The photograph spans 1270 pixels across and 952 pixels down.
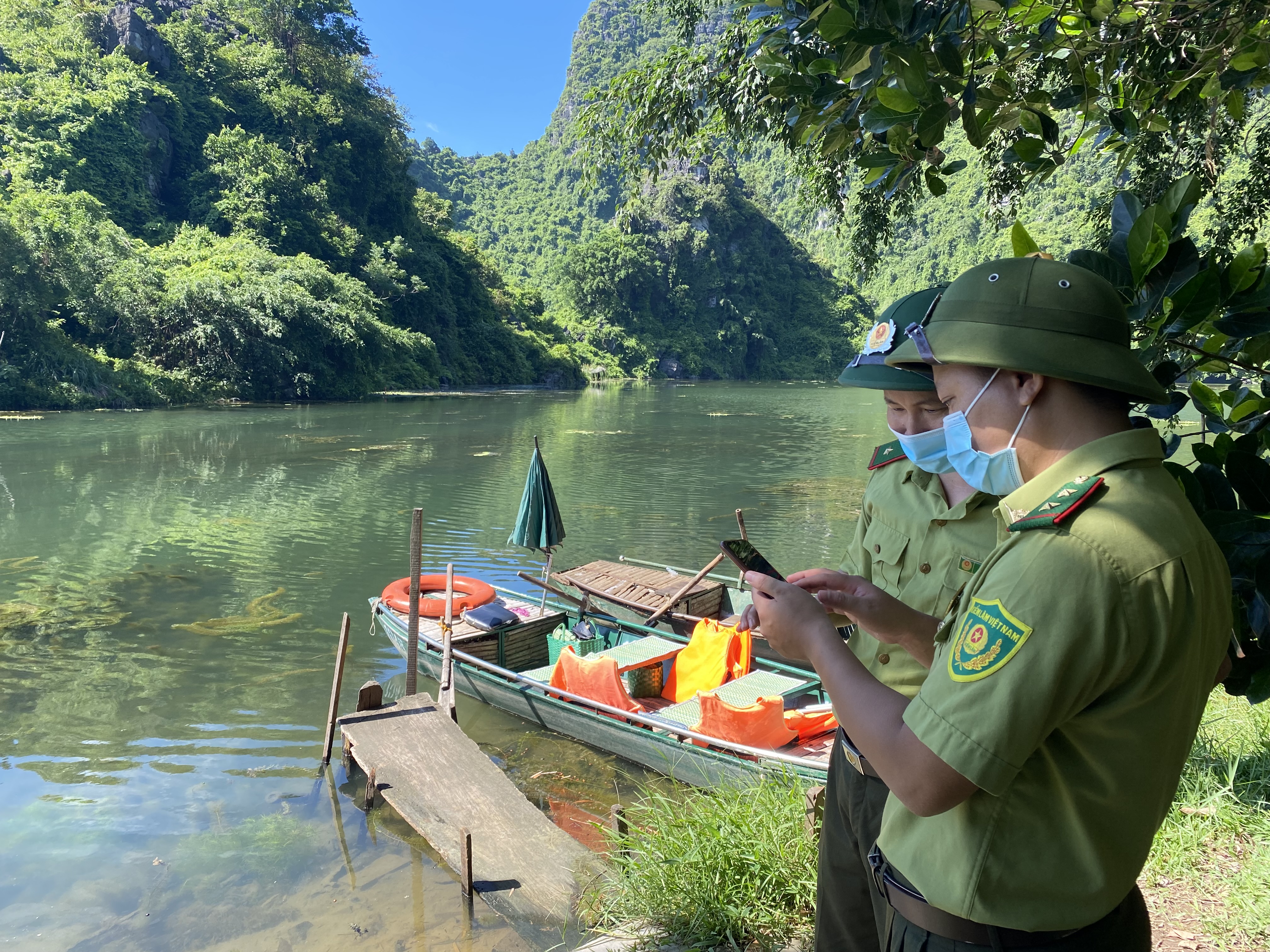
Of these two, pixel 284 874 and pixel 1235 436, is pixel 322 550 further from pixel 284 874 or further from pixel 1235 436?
pixel 1235 436

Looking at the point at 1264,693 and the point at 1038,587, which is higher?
A: the point at 1038,587

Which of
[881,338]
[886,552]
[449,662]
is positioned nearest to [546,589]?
[449,662]

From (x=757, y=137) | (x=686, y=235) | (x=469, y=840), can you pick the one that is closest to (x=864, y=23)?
(x=469, y=840)

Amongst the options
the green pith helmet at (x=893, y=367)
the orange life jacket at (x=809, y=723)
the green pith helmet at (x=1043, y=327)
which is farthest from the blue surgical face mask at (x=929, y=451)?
the orange life jacket at (x=809, y=723)

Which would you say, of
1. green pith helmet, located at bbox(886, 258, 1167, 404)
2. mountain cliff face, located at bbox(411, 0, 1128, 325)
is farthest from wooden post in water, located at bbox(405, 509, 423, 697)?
mountain cliff face, located at bbox(411, 0, 1128, 325)

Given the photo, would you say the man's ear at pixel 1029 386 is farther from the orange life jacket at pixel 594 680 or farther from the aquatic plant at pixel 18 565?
the aquatic plant at pixel 18 565

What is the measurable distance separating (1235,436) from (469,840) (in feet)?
13.5

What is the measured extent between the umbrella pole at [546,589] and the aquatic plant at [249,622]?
10.3 ft

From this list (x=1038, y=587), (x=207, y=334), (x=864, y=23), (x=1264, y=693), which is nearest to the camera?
(x=1038, y=587)

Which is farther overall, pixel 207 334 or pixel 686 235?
pixel 686 235

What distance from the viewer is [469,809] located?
17.8 ft

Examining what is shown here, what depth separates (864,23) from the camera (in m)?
2.24

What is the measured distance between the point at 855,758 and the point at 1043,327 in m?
1.05

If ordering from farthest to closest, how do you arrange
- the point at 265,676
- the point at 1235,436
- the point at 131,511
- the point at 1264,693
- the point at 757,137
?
the point at 131,511
the point at 265,676
the point at 757,137
the point at 1235,436
the point at 1264,693
